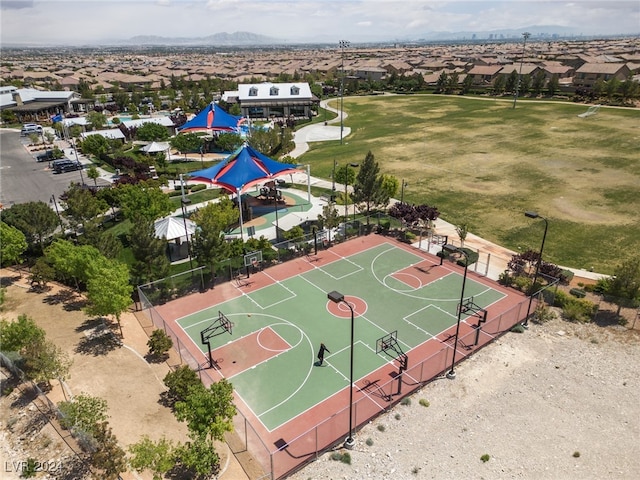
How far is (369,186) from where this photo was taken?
43312mm

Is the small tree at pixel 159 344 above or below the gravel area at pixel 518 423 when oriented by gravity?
above

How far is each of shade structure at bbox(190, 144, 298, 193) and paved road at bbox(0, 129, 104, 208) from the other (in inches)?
1033

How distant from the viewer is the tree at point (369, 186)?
42812 millimetres

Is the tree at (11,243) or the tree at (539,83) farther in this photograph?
the tree at (539,83)

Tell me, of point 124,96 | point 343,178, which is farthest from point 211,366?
point 124,96

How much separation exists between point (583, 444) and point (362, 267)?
68.8 feet

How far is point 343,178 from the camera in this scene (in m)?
53.4

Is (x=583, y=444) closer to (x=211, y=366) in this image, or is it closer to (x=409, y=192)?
(x=211, y=366)

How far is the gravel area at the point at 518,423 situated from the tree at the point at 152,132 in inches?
2820

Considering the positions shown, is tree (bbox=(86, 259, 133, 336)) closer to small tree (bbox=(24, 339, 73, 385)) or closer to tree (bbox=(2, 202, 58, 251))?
small tree (bbox=(24, 339, 73, 385))

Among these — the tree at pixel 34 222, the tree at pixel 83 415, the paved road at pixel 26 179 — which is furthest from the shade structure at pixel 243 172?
the tree at pixel 83 415

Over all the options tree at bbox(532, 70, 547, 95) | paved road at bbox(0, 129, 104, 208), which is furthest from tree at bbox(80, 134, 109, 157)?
tree at bbox(532, 70, 547, 95)

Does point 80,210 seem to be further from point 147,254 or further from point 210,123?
point 210,123

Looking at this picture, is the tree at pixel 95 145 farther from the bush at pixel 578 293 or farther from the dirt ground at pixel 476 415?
the bush at pixel 578 293
